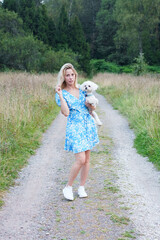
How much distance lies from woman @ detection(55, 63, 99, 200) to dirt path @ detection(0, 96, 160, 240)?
43 cm

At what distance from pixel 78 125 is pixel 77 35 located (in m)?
36.7

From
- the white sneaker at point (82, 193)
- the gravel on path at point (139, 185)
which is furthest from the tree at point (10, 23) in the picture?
the white sneaker at point (82, 193)

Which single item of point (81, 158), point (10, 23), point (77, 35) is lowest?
point (81, 158)

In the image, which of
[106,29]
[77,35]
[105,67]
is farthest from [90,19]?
[77,35]

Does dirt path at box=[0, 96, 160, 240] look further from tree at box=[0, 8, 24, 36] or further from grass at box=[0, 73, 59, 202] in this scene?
tree at box=[0, 8, 24, 36]

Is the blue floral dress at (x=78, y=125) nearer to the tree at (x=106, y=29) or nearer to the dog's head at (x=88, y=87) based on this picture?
the dog's head at (x=88, y=87)

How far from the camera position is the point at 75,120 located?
401cm

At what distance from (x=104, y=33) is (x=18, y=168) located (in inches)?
2002

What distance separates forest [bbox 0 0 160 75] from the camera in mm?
26156

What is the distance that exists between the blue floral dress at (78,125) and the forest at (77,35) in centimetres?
2069

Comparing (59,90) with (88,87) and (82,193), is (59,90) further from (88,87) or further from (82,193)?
(82,193)

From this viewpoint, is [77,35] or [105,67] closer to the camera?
[77,35]

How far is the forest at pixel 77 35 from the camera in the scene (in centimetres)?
2616

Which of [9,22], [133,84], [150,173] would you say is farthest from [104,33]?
[150,173]
